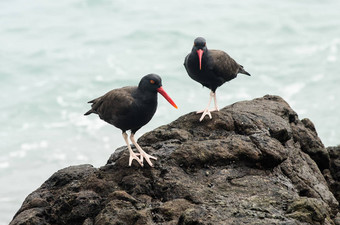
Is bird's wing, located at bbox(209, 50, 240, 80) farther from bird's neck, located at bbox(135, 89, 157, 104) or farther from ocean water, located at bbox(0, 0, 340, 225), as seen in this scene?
ocean water, located at bbox(0, 0, 340, 225)

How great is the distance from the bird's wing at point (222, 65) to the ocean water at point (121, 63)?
6.99m

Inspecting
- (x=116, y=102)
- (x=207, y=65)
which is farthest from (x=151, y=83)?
(x=207, y=65)

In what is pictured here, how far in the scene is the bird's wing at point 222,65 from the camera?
7098 mm

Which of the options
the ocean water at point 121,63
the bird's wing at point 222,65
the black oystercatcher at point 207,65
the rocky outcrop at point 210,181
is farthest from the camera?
the ocean water at point 121,63

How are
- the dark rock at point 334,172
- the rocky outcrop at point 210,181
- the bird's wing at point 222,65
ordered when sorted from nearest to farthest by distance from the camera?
the rocky outcrop at point 210,181 → the dark rock at point 334,172 → the bird's wing at point 222,65

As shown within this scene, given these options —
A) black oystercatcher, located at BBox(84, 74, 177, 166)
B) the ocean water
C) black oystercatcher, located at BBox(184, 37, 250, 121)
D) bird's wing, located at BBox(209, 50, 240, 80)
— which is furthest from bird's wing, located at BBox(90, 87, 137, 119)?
the ocean water

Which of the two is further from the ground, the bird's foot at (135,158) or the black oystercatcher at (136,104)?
the black oystercatcher at (136,104)

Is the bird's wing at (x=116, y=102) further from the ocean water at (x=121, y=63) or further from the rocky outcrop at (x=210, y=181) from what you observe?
the ocean water at (x=121, y=63)

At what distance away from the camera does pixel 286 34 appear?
80.0 feet

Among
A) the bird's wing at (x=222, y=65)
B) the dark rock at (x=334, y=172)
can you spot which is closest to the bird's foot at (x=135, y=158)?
the bird's wing at (x=222, y=65)

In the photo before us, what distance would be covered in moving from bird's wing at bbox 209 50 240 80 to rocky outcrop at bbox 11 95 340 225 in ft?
2.02

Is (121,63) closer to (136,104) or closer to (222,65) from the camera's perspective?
(222,65)

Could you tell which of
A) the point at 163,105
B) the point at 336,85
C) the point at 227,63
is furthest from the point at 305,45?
the point at 227,63

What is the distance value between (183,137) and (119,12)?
21.2 meters
